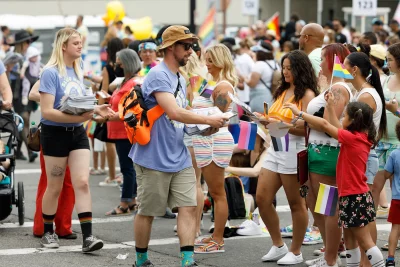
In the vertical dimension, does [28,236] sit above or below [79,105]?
below

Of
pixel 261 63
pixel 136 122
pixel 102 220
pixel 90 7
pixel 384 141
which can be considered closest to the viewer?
pixel 136 122

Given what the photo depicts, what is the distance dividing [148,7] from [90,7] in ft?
8.53

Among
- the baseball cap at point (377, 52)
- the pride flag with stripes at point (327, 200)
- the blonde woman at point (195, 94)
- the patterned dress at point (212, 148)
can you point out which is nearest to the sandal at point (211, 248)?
the blonde woman at point (195, 94)

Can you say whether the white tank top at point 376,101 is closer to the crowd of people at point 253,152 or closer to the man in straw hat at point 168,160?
the crowd of people at point 253,152

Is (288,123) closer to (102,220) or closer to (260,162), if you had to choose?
(260,162)

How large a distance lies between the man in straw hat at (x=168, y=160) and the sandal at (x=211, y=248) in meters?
1.13

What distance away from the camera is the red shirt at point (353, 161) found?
21.5ft

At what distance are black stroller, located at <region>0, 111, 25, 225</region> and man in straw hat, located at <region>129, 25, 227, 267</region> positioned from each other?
212 cm

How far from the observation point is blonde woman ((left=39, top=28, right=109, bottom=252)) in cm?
789

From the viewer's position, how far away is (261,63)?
1367 centimetres

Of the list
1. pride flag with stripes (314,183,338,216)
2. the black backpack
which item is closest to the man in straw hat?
pride flag with stripes (314,183,338,216)

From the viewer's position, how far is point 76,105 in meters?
7.78

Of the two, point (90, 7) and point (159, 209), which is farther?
point (90, 7)

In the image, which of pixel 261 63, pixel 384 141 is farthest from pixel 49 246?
pixel 261 63
